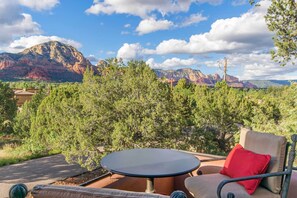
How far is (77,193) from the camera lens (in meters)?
0.86

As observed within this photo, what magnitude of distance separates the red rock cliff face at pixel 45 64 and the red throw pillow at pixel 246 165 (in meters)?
35.0

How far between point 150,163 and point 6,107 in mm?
13665

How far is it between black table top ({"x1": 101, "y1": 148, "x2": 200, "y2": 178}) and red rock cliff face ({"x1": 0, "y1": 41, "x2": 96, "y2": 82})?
114 ft

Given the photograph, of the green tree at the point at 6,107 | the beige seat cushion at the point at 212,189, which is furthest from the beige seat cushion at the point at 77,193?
the green tree at the point at 6,107

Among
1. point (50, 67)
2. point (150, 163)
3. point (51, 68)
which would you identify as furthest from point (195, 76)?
point (150, 163)

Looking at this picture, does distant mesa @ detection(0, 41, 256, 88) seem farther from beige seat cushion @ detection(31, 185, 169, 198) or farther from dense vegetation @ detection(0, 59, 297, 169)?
beige seat cushion @ detection(31, 185, 169, 198)

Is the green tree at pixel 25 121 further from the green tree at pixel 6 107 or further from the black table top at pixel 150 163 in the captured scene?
the black table top at pixel 150 163

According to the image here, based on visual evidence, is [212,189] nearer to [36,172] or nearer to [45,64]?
[36,172]

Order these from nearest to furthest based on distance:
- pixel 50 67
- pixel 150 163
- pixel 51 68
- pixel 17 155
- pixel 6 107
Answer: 1. pixel 150 163
2. pixel 17 155
3. pixel 6 107
4. pixel 51 68
5. pixel 50 67

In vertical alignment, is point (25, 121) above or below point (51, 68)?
below

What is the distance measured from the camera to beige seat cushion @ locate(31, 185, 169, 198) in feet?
2.71

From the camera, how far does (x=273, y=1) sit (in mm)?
7121

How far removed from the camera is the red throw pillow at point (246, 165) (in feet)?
7.00

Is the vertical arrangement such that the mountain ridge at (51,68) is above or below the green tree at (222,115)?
above
